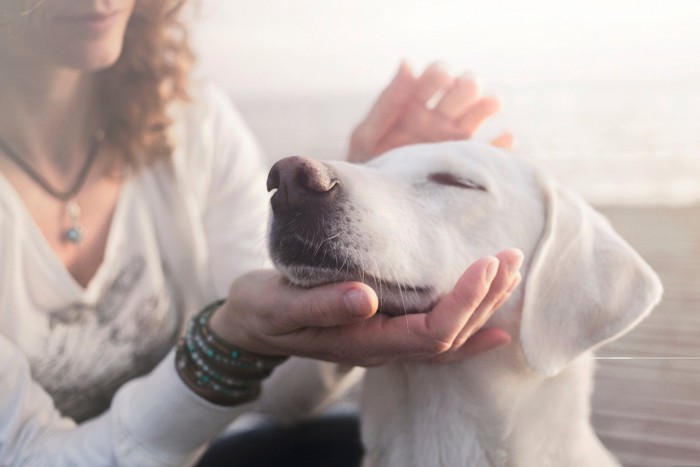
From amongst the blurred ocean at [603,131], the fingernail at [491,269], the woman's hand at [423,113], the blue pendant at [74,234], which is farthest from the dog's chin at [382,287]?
the blue pendant at [74,234]

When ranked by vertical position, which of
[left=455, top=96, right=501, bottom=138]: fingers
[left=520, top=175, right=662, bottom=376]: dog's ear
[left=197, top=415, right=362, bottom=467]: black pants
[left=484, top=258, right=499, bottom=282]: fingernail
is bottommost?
[left=197, top=415, right=362, bottom=467]: black pants

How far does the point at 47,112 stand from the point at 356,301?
84 cm

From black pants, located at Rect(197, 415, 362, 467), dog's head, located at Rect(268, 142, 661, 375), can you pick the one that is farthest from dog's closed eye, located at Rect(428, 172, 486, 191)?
black pants, located at Rect(197, 415, 362, 467)

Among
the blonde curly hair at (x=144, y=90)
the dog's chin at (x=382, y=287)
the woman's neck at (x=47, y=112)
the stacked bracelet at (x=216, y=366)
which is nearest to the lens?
the dog's chin at (x=382, y=287)

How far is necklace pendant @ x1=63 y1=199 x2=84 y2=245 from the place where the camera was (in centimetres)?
135

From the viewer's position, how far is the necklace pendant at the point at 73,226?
53.1 inches

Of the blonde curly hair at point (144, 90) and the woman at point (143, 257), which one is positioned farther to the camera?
Answer: the blonde curly hair at point (144, 90)

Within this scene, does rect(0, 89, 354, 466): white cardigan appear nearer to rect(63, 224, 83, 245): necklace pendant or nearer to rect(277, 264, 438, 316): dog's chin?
rect(63, 224, 83, 245): necklace pendant

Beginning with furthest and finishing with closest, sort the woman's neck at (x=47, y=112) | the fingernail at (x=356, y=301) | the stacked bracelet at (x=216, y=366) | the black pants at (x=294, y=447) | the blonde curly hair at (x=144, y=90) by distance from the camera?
the black pants at (x=294, y=447), the blonde curly hair at (x=144, y=90), the woman's neck at (x=47, y=112), the stacked bracelet at (x=216, y=366), the fingernail at (x=356, y=301)

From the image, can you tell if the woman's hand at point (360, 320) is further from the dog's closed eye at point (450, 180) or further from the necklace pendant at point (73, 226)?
the necklace pendant at point (73, 226)

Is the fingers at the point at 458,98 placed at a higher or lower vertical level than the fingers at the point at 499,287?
higher

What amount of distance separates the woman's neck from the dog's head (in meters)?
0.63

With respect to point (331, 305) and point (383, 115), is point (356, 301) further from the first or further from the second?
point (383, 115)

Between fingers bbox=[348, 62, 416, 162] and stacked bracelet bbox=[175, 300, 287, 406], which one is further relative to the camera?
fingers bbox=[348, 62, 416, 162]
